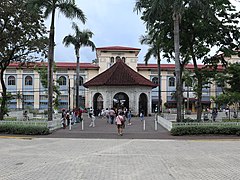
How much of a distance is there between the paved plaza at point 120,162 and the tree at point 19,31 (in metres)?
11.5

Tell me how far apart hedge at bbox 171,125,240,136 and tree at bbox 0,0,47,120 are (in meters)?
13.6

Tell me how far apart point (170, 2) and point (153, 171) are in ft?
50.7

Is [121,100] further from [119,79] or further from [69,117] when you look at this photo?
[69,117]

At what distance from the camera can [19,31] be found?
2544cm

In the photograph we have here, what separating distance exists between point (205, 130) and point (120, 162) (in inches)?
400

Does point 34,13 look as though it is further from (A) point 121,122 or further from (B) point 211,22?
(B) point 211,22

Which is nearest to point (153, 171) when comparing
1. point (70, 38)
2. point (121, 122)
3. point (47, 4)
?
point (121, 122)

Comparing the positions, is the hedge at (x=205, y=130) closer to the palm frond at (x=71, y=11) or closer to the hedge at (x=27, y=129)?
the hedge at (x=27, y=129)

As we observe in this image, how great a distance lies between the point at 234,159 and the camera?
40.2 feet

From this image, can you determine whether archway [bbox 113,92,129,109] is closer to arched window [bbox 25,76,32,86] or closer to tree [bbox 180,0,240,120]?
A: tree [bbox 180,0,240,120]

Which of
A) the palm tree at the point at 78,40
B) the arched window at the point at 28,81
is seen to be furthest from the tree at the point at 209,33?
the arched window at the point at 28,81

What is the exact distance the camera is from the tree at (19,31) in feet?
81.1

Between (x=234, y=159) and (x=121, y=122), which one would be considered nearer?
(x=234, y=159)

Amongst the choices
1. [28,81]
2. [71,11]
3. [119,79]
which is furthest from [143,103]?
[28,81]
